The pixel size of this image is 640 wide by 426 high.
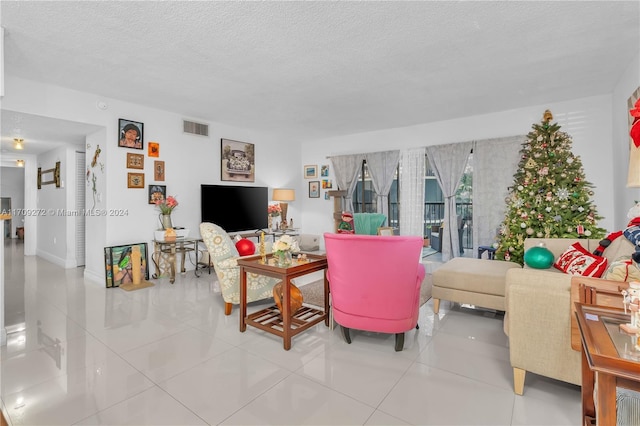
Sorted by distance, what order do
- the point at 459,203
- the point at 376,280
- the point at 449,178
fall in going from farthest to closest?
the point at 459,203
the point at 449,178
the point at 376,280

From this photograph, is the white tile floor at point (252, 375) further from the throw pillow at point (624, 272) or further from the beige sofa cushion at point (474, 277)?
the throw pillow at point (624, 272)

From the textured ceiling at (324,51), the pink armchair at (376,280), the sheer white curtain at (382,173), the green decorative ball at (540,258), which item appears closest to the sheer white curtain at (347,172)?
the sheer white curtain at (382,173)

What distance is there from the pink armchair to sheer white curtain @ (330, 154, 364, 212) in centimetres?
435

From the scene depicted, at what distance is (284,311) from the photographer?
100.0 inches

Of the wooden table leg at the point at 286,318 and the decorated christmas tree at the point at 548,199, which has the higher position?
the decorated christmas tree at the point at 548,199

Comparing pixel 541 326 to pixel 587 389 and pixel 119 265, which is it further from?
pixel 119 265

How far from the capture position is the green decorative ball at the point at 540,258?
310cm

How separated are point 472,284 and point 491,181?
9.28 ft

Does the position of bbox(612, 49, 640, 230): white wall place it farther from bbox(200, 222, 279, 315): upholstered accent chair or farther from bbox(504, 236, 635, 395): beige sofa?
bbox(200, 222, 279, 315): upholstered accent chair

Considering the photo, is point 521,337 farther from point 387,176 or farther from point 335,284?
point 387,176

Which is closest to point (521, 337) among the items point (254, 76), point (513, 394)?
point (513, 394)

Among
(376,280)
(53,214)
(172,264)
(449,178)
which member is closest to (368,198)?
(449,178)

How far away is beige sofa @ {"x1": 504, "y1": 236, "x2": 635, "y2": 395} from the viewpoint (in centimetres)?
175

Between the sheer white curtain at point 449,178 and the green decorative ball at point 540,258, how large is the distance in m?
2.48
